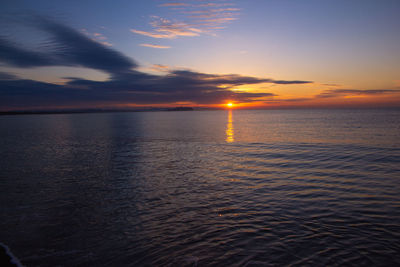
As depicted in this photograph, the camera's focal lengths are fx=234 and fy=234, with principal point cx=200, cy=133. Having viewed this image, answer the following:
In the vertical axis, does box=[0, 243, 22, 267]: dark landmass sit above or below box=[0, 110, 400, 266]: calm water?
above

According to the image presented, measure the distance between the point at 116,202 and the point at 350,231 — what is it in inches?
497

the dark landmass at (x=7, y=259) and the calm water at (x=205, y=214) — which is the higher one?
the dark landmass at (x=7, y=259)

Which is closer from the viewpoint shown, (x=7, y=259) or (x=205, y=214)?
(x=7, y=259)

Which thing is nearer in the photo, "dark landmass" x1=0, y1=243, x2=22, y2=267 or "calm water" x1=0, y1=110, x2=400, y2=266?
"dark landmass" x1=0, y1=243, x2=22, y2=267

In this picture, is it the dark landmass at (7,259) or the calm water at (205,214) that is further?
the calm water at (205,214)

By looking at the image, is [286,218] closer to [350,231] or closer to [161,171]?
[350,231]

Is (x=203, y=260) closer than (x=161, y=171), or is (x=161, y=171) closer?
(x=203, y=260)

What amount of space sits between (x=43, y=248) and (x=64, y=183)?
10668mm

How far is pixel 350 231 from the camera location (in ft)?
33.8

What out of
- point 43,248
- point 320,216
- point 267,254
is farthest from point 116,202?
point 320,216

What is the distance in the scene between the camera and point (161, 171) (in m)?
22.4

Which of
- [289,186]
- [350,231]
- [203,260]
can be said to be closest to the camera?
[203,260]

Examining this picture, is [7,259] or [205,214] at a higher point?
[7,259]

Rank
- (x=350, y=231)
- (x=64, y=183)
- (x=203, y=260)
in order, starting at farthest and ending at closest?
(x=64, y=183), (x=350, y=231), (x=203, y=260)
